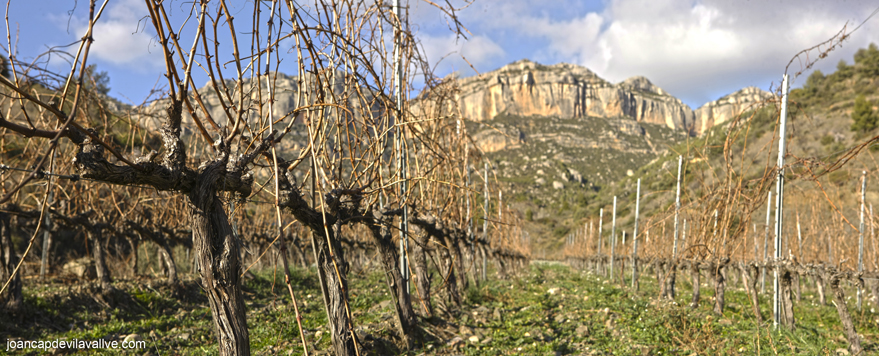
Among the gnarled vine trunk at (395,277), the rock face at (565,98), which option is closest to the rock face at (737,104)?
the gnarled vine trunk at (395,277)

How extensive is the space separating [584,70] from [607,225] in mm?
104627

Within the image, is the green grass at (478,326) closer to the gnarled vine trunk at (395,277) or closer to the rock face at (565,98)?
the gnarled vine trunk at (395,277)

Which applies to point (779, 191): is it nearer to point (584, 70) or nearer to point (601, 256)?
point (601, 256)

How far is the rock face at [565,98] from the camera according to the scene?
102 m

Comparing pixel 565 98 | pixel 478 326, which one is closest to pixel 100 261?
pixel 478 326

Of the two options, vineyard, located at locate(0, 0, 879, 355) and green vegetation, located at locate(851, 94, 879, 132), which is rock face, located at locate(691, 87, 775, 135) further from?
green vegetation, located at locate(851, 94, 879, 132)

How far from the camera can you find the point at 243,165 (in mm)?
2412

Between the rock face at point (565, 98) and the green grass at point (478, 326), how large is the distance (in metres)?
89.2

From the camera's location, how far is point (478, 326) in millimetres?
6520

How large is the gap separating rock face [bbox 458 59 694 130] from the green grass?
293ft

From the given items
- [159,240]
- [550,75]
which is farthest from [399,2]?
A: [550,75]

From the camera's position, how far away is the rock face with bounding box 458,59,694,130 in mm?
101688

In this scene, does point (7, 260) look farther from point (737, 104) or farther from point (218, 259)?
point (737, 104)

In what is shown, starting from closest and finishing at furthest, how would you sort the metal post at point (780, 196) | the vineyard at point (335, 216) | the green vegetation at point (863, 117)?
1. the vineyard at point (335, 216)
2. the metal post at point (780, 196)
3. the green vegetation at point (863, 117)
